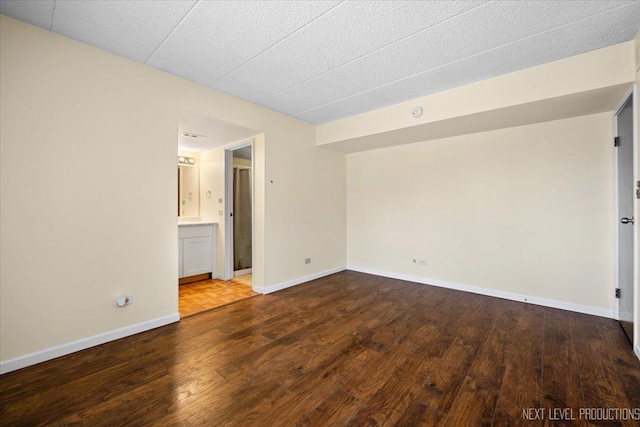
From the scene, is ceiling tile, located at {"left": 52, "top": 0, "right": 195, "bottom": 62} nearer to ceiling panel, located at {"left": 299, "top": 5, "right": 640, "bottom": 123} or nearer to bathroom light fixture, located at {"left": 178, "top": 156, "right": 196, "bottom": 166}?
ceiling panel, located at {"left": 299, "top": 5, "right": 640, "bottom": 123}

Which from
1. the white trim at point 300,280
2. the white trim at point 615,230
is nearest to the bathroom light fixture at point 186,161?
the white trim at point 300,280

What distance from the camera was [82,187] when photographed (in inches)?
92.8

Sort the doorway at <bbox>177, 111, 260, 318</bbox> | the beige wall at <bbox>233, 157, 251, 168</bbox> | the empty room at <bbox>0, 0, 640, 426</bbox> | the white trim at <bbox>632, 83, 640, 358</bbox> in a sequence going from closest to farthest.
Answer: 1. the empty room at <bbox>0, 0, 640, 426</bbox>
2. the white trim at <bbox>632, 83, 640, 358</bbox>
3. the doorway at <bbox>177, 111, 260, 318</bbox>
4. the beige wall at <bbox>233, 157, 251, 168</bbox>

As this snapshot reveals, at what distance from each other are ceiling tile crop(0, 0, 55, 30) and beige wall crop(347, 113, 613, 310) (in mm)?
4312

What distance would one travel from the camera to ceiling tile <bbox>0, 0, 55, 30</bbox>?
6.17ft

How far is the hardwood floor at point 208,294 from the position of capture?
3357 mm

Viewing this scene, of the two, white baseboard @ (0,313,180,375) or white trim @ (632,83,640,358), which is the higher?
white trim @ (632,83,640,358)

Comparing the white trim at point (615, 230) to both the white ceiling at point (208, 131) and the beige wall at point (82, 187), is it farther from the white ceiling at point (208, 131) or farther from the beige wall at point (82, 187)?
the beige wall at point (82, 187)

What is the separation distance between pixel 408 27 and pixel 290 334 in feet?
9.57

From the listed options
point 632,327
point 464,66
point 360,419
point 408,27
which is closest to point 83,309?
point 360,419

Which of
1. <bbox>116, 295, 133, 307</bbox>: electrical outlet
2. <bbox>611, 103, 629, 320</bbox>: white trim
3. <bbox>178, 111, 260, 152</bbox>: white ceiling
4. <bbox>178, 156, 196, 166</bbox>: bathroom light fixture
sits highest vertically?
<bbox>178, 111, 260, 152</bbox>: white ceiling

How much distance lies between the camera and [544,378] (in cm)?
194

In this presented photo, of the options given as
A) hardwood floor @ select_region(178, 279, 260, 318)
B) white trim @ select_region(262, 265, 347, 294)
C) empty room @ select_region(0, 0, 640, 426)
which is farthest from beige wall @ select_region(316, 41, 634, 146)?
hardwood floor @ select_region(178, 279, 260, 318)

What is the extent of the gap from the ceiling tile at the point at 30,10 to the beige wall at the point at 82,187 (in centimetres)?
8
